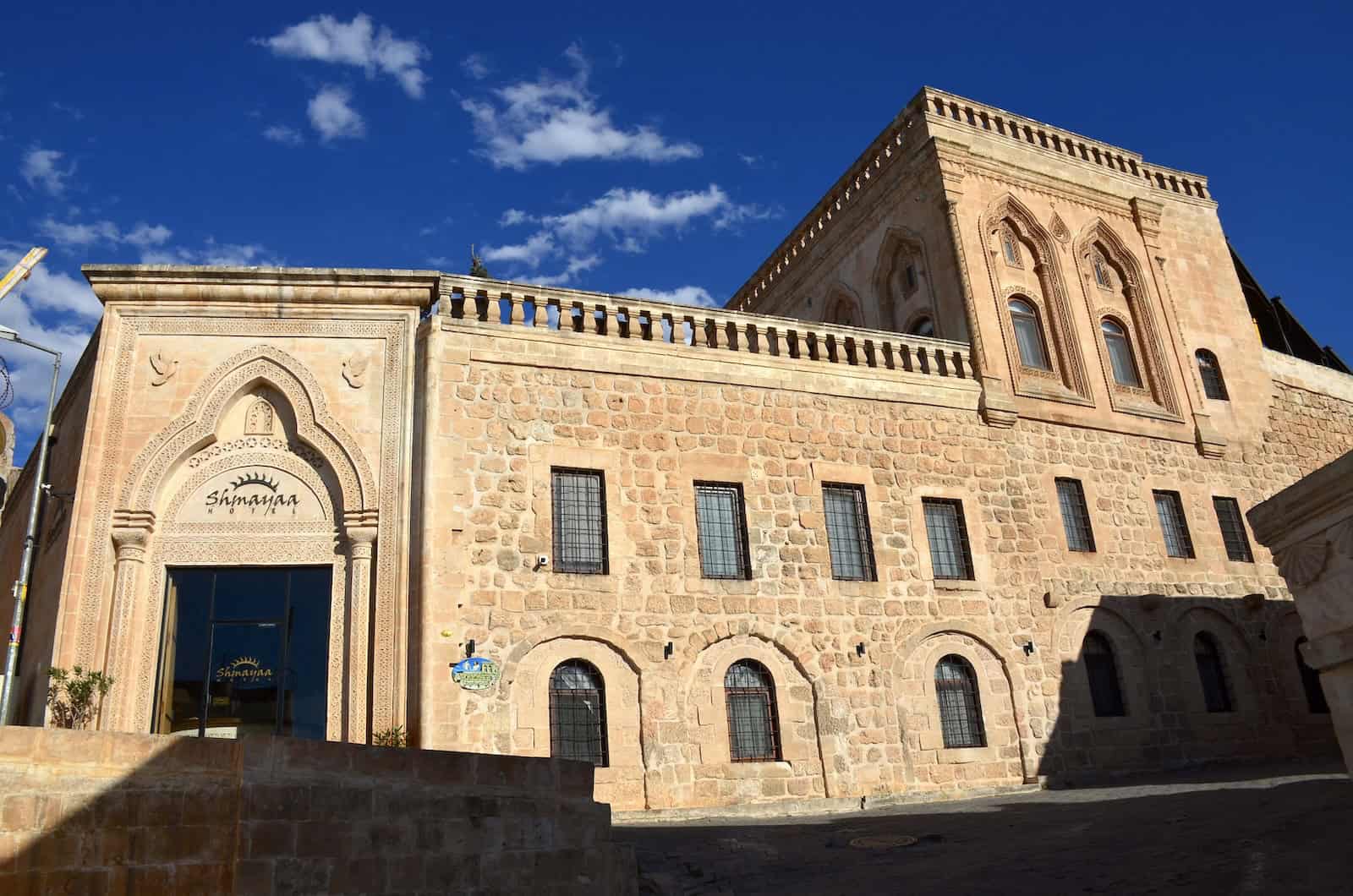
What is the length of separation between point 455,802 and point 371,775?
74 cm

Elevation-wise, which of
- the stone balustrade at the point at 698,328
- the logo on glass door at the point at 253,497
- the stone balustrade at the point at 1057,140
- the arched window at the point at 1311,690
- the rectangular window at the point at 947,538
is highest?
the stone balustrade at the point at 1057,140

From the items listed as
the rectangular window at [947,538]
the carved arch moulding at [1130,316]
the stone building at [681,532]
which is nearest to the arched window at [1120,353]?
the carved arch moulding at [1130,316]

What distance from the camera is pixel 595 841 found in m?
8.13

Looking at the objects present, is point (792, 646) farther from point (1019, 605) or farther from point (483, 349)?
point (483, 349)

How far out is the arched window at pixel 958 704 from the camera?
1414 centimetres

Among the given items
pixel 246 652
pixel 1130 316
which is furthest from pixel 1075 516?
pixel 246 652

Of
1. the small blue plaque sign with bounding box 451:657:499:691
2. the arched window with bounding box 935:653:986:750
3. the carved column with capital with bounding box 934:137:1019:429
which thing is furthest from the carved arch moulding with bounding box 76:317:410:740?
the carved column with capital with bounding box 934:137:1019:429

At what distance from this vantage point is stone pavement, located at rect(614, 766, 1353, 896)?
7.25m

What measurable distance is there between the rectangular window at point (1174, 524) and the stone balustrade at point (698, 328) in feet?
15.2

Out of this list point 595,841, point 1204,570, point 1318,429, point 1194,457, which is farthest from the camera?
point 1318,429

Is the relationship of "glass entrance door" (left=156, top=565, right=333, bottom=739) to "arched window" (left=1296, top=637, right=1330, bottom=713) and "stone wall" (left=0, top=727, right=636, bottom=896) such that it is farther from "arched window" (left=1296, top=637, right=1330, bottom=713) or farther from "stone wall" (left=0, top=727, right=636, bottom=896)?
"arched window" (left=1296, top=637, right=1330, bottom=713)

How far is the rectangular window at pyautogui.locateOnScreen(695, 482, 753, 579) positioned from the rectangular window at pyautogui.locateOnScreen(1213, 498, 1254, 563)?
396 inches

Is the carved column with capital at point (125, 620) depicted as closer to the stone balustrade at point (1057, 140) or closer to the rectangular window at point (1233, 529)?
the stone balustrade at point (1057, 140)

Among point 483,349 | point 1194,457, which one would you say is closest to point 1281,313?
point 1194,457
